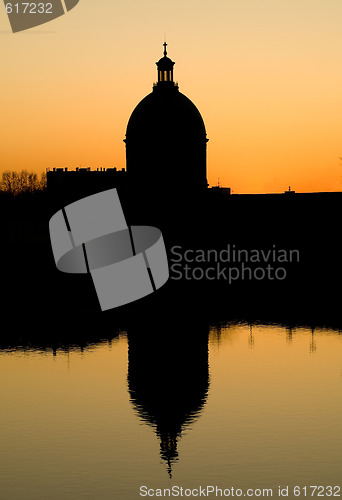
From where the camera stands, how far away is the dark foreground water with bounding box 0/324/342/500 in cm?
2303

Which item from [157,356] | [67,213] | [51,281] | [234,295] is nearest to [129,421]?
[67,213]

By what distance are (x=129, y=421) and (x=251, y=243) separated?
54682mm

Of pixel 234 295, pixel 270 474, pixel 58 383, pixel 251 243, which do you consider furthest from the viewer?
pixel 251 243

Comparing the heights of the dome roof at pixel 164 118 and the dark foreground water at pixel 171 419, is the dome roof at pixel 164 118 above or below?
above

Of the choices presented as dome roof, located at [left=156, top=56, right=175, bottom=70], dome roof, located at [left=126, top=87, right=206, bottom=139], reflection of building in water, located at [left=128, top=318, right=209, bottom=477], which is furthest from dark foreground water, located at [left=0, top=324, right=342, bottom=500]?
dome roof, located at [left=156, top=56, right=175, bottom=70]

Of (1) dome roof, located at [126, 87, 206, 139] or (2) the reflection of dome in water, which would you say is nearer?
(1) dome roof, located at [126, 87, 206, 139]

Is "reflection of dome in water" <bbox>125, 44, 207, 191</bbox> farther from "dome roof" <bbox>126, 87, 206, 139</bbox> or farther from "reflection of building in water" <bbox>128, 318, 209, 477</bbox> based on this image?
"reflection of building in water" <bbox>128, 318, 209, 477</bbox>

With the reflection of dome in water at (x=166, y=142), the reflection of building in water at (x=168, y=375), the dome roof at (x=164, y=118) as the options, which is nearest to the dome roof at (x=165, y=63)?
the reflection of dome in water at (x=166, y=142)

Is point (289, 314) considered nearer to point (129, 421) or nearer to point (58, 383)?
point (58, 383)

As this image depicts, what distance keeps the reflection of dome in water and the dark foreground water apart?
4238cm

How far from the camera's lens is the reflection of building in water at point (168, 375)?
28.4m

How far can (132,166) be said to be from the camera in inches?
3359

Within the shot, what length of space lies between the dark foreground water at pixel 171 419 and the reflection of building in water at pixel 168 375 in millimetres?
55

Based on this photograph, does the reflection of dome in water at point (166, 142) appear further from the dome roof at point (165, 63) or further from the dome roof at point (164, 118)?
the dome roof at point (165, 63)
